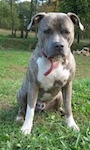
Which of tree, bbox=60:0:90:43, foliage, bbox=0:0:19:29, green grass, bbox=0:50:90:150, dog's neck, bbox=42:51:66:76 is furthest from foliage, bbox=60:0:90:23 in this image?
dog's neck, bbox=42:51:66:76

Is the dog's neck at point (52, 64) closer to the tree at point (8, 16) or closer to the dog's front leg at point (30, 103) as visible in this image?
the dog's front leg at point (30, 103)

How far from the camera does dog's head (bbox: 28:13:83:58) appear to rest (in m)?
3.73

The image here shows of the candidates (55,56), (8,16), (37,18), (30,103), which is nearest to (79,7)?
(8,16)

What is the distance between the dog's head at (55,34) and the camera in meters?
3.73

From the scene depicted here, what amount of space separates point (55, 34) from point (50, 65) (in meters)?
0.43

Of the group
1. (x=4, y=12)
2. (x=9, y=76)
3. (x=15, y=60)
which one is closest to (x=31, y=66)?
(x=9, y=76)

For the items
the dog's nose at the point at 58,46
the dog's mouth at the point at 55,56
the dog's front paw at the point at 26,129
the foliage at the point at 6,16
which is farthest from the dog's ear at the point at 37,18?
the foliage at the point at 6,16

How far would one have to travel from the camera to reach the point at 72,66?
4129mm

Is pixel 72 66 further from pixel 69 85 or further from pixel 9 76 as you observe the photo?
pixel 9 76

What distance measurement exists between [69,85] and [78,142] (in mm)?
916

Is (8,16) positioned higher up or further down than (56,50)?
further down

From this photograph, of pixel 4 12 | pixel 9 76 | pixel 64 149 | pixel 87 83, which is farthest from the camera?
pixel 4 12

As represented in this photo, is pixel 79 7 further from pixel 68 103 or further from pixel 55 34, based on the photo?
pixel 55 34

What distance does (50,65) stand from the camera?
13.2ft
